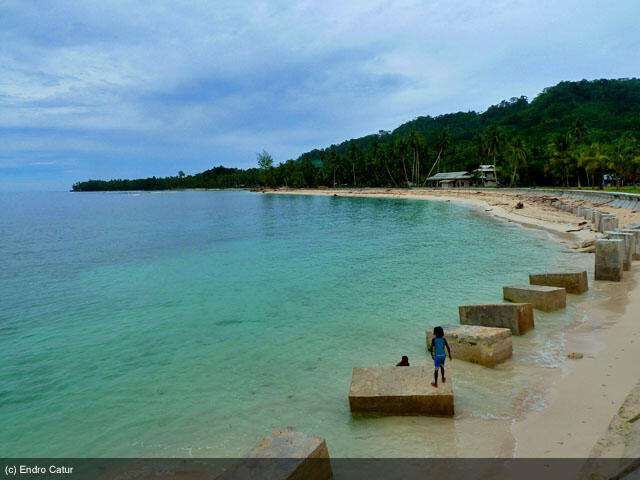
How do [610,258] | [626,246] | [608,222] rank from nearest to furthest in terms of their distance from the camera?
[610,258]
[626,246]
[608,222]

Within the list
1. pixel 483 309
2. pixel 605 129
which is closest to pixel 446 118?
pixel 605 129

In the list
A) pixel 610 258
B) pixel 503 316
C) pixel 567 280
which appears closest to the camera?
pixel 503 316

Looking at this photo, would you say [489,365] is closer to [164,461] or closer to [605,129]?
[164,461]

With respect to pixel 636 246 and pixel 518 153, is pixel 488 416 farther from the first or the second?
pixel 518 153

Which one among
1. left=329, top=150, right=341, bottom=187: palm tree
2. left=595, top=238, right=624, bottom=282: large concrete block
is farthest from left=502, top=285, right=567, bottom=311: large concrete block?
left=329, top=150, right=341, bottom=187: palm tree

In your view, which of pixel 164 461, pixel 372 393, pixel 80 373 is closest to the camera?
pixel 164 461

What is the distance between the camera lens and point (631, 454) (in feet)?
15.0

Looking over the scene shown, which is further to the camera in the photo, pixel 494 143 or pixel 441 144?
pixel 441 144

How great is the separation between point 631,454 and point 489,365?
387 cm

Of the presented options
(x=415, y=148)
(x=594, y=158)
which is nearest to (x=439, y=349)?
(x=594, y=158)

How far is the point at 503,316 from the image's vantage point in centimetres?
1011

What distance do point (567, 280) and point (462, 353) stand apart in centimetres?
685

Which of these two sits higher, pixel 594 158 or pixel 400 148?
pixel 400 148

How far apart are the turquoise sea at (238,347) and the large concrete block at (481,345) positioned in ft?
0.73
